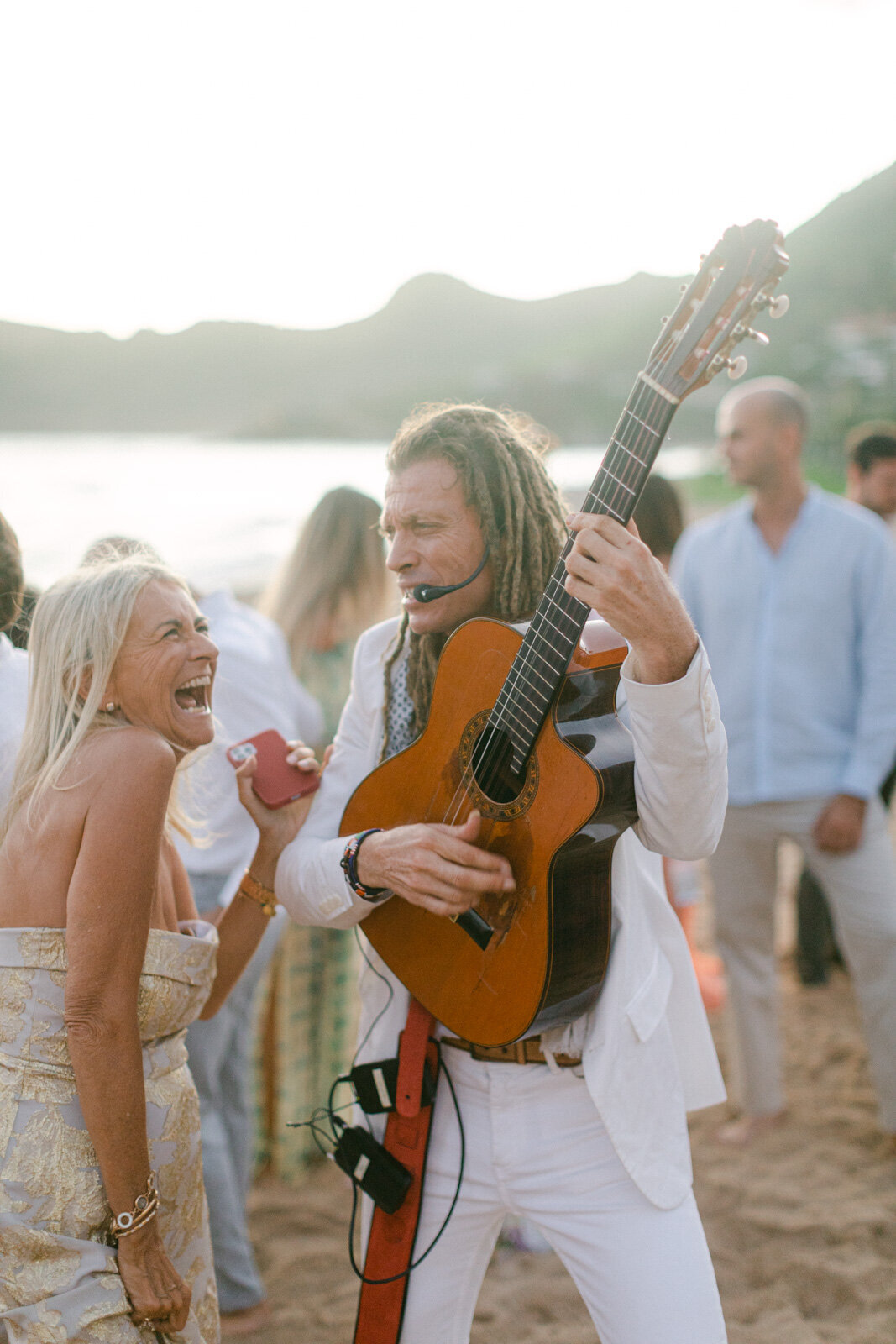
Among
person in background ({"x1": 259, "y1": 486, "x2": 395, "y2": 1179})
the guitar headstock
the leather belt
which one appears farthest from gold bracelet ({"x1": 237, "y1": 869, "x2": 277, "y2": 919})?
person in background ({"x1": 259, "y1": 486, "x2": 395, "y2": 1179})

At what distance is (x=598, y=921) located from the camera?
1529 millimetres

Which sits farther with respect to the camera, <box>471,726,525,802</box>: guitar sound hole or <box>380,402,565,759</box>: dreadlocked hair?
<box>380,402,565,759</box>: dreadlocked hair

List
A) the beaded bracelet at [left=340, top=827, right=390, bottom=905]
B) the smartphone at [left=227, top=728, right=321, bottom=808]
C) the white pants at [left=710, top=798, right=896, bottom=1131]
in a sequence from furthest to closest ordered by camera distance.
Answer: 1. the white pants at [left=710, top=798, right=896, bottom=1131]
2. the smartphone at [left=227, top=728, right=321, bottom=808]
3. the beaded bracelet at [left=340, top=827, right=390, bottom=905]

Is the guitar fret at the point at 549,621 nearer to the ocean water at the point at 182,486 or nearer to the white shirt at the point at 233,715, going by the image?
the white shirt at the point at 233,715

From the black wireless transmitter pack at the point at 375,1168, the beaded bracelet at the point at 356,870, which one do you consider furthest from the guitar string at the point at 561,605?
the black wireless transmitter pack at the point at 375,1168

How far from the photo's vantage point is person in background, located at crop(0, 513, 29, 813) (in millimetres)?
1713

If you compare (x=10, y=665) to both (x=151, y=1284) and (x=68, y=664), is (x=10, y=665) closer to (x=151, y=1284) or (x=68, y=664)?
(x=68, y=664)

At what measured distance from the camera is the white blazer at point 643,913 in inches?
53.9

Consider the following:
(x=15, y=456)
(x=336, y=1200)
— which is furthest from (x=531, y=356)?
(x=336, y=1200)

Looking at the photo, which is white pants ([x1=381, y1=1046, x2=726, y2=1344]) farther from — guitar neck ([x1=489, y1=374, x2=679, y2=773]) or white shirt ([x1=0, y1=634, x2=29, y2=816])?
white shirt ([x1=0, y1=634, x2=29, y2=816])

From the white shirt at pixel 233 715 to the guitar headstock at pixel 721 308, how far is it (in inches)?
66.2

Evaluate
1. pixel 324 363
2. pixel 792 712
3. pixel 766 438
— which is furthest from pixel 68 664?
pixel 324 363

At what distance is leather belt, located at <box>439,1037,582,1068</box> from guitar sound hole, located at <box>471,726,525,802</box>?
0.42 meters

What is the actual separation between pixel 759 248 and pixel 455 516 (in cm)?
67
